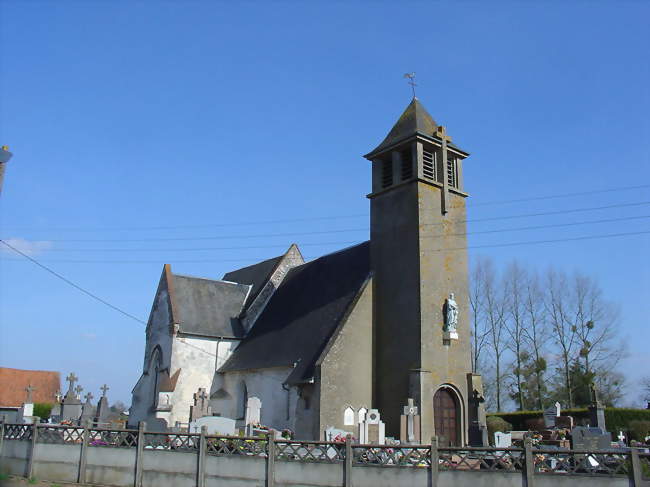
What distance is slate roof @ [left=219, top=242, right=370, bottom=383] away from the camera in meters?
24.3

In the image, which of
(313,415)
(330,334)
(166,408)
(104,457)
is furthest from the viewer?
(166,408)

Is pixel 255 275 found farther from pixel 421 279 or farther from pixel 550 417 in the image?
pixel 550 417

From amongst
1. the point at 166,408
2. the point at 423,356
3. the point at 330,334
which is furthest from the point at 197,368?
the point at 423,356

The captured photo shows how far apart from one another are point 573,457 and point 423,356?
393 inches

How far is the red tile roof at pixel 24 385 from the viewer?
1918 inches

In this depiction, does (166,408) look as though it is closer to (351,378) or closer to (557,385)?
(351,378)

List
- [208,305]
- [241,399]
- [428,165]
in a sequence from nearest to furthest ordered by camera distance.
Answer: [428,165], [241,399], [208,305]

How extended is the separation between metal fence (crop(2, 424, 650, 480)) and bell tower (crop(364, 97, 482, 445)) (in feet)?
25.6

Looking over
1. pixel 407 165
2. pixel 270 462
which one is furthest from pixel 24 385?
pixel 270 462

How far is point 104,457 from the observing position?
1523 centimetres

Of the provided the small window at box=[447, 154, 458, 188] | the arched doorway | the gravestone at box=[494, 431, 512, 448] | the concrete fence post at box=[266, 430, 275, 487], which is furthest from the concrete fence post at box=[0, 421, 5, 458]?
the small window at box=[447, 154, 458, 188]

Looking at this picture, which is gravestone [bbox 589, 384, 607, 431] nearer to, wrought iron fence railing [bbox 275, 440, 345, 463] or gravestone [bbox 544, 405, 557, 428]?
gravestone [bbox 544, 405, 557, 428]

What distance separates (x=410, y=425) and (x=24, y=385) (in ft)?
137

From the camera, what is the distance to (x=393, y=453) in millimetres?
13125
